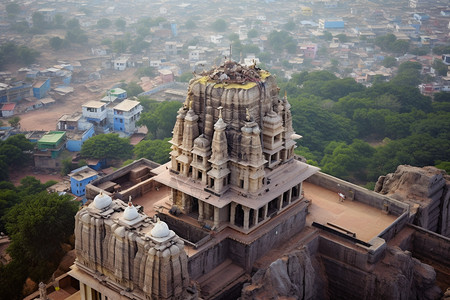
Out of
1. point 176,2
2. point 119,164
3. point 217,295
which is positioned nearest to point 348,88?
point 119,164

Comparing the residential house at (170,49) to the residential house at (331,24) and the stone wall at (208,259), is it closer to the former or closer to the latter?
the residential house at (331,24)

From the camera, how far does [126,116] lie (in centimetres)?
7731

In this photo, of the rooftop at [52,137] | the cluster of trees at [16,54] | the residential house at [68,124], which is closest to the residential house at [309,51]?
the cluster of trees at [16,54]

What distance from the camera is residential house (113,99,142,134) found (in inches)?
3044

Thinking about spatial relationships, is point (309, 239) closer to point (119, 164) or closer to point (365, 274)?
point (365, 274)

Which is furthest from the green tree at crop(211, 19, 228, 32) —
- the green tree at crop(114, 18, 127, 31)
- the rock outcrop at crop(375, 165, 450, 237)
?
the rock outcrop at crop(375, 165, 450, 237)

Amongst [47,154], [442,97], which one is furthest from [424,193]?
[442,97]

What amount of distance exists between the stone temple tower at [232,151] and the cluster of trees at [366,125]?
2511 cm

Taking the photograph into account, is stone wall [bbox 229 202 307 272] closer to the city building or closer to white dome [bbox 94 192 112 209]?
the city building

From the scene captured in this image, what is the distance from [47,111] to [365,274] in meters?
66.7

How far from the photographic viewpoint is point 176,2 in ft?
543

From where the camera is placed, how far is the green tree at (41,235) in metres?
37.8

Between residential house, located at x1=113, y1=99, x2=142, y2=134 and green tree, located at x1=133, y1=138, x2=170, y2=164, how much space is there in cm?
982

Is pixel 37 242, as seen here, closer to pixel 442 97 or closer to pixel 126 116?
pixel 126 116
